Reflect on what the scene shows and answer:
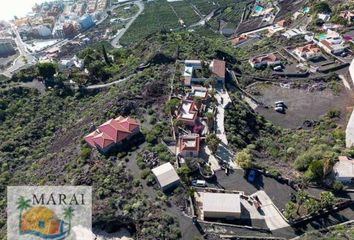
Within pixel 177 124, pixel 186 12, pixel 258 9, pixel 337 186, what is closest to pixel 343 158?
pixel 337 186

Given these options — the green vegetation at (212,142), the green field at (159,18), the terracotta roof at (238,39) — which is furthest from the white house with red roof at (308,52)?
the green field at (159,18)

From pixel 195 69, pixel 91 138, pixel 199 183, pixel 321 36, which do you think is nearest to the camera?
pixel 199 183

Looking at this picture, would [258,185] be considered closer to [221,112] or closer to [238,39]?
[221,112]

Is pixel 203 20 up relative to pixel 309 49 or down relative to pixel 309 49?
down

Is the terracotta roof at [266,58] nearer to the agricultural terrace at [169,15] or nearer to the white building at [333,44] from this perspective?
the white building at [333,44]

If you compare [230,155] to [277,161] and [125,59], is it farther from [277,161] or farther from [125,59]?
[125,59]

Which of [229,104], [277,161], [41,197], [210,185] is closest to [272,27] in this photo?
[229,104]

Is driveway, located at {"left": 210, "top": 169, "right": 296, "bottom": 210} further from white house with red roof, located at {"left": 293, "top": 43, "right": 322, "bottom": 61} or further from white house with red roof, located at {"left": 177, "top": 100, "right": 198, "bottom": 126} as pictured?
white house with red roof, located at {"left": 293, "top": 43, "right": 322, "bottom": 61}
